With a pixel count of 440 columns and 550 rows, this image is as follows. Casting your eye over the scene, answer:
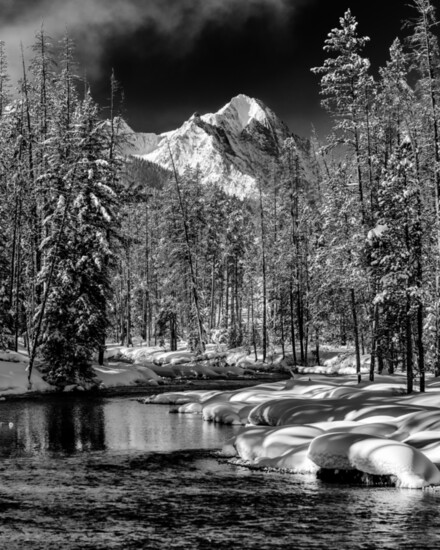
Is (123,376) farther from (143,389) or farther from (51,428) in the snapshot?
(51,428)

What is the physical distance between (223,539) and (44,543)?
8.02 feet

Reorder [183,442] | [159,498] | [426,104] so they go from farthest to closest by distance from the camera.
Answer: [426,104], [183,442], [159,498]

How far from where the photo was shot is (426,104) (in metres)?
26.7

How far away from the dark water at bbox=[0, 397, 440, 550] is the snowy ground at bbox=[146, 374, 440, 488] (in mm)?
510

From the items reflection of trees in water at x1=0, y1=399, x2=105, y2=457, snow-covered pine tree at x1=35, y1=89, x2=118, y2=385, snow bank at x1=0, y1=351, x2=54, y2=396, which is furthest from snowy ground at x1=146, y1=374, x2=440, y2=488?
snow bank at x1=0, y1=351, x2=54, y2=396

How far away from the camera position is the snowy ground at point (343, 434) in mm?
11539

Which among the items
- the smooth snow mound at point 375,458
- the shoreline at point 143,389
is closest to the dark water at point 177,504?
the smooth snow mound at point 375,458

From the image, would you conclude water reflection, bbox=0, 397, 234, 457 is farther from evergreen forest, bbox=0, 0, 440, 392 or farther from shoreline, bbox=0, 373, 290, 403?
evergreen forest, bbox=0, 0, 440, 392

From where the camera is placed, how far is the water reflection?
16250 millimetres

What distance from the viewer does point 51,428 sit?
1911cm

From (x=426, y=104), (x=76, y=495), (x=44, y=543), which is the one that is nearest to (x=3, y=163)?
(x=426, y=104)

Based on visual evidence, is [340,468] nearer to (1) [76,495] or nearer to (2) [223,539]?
(2) [223,539]

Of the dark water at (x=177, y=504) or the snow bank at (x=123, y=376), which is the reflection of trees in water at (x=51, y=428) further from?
the snow bank at (x=123, y=376)

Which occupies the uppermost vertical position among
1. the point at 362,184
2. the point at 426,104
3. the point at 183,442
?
the point at 426,104
